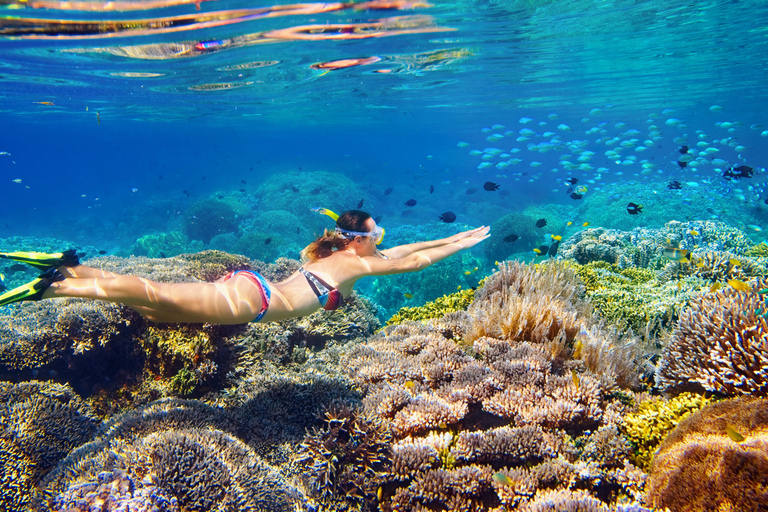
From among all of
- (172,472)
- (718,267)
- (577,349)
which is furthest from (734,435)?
(718,267)

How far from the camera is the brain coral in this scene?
75.7 inches

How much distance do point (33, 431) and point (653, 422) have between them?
6131mm

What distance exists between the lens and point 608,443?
2.95 metres

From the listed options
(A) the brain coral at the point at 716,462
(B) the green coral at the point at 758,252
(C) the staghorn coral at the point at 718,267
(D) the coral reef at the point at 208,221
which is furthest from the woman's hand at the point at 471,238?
(D) the coral reef at the point at 208,221

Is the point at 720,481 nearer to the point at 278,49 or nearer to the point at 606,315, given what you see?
the point at 606,315

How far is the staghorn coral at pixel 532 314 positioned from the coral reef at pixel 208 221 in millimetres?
24891

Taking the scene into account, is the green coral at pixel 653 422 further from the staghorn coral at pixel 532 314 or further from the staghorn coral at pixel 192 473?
the staghorn coral at pixel 192 473

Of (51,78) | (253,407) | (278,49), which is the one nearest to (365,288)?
(278,49)

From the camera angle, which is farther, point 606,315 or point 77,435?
point 606,315

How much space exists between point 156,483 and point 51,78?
26.5m

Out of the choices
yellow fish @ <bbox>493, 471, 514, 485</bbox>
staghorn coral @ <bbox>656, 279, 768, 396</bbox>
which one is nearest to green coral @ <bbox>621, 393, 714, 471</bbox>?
staghorn coral @ <bbox>656, 279, 768, 396</bbox>

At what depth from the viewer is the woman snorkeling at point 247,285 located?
3.24 metres

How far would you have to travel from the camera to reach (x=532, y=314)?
4.45 m

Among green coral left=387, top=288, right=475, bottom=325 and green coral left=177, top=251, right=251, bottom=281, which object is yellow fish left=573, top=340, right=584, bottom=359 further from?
green coral left=177, top=251, right=251, bottom=281
